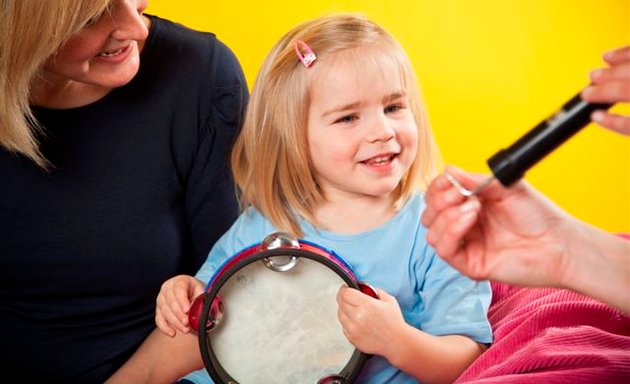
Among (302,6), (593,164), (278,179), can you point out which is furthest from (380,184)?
(593,164)

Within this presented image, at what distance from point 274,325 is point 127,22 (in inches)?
20.7

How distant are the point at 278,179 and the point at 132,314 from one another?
0.35 metres

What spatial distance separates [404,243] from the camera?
1322 millimetres

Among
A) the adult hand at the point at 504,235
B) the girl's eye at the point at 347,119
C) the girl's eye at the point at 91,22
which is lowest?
the adult hand at the point at 504,235

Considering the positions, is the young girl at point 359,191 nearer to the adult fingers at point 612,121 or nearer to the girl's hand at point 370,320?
the girl's hand at point 370,320

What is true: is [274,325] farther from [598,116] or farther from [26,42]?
[598,116]

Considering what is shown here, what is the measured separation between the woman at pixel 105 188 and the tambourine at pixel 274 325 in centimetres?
19

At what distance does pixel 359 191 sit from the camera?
1.35 meters

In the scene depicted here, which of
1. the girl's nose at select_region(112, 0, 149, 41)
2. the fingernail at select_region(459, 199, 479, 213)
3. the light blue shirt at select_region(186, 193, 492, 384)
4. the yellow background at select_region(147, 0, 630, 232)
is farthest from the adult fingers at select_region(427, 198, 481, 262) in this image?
the yellow background at select_region(147, 0, 630, 232)

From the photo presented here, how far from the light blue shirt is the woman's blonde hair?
39 centimetres

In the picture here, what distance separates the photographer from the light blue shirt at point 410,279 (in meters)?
1.23

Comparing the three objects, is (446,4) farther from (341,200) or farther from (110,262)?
(110,262)

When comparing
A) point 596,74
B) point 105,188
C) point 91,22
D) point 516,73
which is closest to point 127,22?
point 91,22

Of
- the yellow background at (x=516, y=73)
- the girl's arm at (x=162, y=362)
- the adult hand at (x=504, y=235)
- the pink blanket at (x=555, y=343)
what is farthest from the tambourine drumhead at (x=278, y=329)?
the yellow background at (x=516, y=73)
